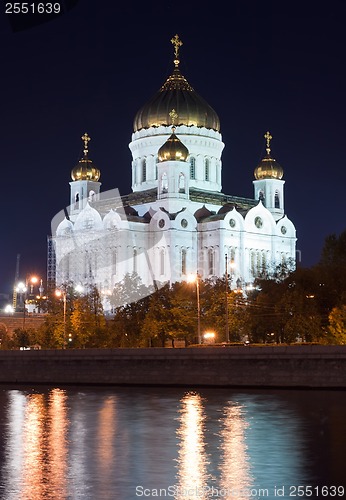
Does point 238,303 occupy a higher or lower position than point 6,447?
higher

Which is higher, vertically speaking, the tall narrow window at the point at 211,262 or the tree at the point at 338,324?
the tall narrow window at the point at 211,262

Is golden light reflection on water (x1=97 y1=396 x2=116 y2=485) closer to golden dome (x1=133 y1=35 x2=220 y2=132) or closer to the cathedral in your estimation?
the cathedral

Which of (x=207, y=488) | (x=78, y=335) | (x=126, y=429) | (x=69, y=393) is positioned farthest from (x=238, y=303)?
(x=207, y=488)

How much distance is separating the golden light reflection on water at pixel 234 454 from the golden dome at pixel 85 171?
5905 cm

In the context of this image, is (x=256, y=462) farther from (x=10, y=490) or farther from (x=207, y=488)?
(x=10, y=490)

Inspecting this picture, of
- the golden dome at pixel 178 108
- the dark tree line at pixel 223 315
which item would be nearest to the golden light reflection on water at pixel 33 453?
the dark tree line at pixel 223 315

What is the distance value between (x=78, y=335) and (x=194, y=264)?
20331 millimetres

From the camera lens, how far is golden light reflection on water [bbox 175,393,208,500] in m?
21.7

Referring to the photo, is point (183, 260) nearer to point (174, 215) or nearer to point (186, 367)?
point (174, 215)

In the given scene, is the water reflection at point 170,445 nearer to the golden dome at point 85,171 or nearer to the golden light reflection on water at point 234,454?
the golden light reflection on water at point 234,454

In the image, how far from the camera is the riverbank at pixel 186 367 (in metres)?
42.3

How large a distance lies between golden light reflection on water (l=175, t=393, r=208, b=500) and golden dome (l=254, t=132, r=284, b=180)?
53.8m

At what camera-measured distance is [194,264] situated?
81.8 metres

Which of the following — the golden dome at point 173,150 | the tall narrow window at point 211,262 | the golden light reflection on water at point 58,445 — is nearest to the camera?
the golden light reflection on water at point 58,445
